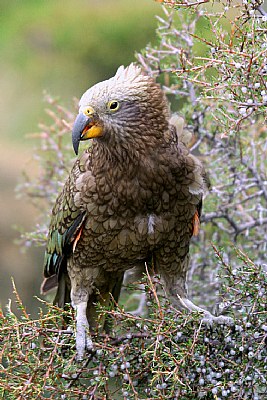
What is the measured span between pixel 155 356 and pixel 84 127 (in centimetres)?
91

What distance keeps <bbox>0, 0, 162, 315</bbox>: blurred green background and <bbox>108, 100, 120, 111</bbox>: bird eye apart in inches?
146

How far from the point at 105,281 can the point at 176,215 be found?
0.52 meters

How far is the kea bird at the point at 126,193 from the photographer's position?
2.76 meters

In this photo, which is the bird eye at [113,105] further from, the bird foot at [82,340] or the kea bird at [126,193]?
the bird foot at [82,340]

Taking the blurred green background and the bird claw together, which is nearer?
the bird claw

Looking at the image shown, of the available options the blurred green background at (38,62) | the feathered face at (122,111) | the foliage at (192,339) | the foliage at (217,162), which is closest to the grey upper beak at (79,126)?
the feathered face at (122,111)

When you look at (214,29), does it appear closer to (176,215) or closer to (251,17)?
(251,17)

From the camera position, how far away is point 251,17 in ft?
7.32

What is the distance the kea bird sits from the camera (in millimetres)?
2756

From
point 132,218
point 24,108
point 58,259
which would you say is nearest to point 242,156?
point 132,218

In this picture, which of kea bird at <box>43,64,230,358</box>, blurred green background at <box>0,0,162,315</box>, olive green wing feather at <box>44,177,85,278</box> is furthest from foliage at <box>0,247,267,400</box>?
blurred green background at <box>0,0,162,315</box>

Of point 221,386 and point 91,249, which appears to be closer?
point 221,386

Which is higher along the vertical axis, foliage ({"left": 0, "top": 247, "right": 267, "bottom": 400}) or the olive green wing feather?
the olive green wing feather

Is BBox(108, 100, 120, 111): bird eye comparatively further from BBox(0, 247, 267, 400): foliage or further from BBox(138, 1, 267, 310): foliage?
BBox(0, 247, 267, 400): foliage
